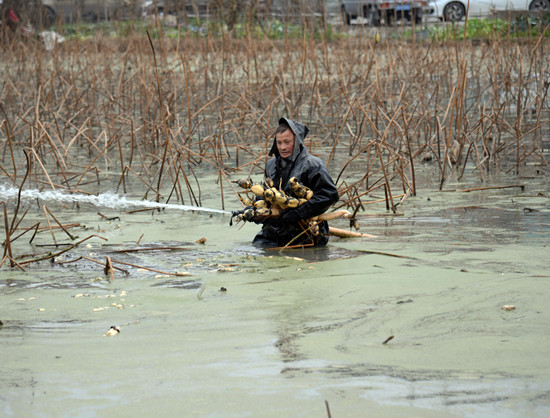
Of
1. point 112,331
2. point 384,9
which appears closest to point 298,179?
point 112,331

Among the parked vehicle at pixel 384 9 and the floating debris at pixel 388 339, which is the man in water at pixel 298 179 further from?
the parked vehicle at pixel 384 9

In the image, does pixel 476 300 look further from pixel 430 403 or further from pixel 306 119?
pixel 306 119

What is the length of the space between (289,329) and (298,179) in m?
1.78

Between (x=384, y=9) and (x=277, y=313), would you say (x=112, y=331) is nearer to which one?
(x=277, y=313)

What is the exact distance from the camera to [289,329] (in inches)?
143

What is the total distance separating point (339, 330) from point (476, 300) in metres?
0.81

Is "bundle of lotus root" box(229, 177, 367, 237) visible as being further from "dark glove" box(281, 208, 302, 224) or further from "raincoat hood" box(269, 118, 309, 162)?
"raincoat hood" box(269, 118, 309, 162)

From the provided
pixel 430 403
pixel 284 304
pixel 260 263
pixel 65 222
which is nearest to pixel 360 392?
pixel 430 403

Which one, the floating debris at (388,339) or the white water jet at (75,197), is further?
the white water jet at (75,197)

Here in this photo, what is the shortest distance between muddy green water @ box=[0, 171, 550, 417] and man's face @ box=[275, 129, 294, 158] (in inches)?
26.4

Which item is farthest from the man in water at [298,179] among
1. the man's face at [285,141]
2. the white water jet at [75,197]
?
the white water jet at [75,197]

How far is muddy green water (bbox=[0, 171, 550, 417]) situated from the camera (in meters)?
2.88

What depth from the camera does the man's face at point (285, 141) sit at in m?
5.25

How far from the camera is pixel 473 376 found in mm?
3016
